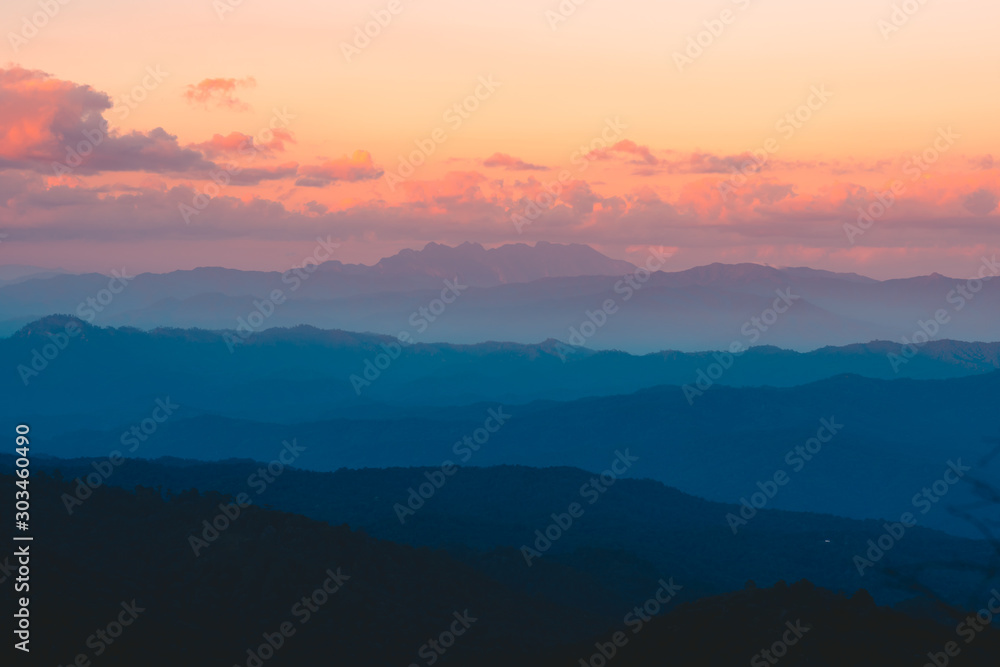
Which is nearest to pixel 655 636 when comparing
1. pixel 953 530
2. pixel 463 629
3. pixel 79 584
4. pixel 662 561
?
pixel 463 629

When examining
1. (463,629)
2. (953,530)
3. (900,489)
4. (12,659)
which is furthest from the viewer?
(900,489)

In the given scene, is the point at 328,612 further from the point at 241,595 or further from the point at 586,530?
the point at 586,530

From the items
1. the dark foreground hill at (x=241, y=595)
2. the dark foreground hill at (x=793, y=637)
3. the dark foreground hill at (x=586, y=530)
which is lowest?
the dark foreground hill at (x=586, y=530)

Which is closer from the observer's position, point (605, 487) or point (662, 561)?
point (662, 561)

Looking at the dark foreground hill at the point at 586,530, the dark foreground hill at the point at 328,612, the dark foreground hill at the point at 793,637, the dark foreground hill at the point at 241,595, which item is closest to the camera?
the dark foreground hill at the point at 793,637

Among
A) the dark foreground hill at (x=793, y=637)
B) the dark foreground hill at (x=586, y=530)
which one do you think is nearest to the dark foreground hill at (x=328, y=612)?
the dark foreground hill at (x=793, y=637)

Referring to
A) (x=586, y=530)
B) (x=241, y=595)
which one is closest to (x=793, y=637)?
(x=241, y=595)

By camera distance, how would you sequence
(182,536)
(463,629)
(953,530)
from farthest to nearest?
(953,530) < (182,536) < (463,629)

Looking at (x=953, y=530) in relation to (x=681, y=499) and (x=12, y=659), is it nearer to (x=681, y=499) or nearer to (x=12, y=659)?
(x=681, y=499)

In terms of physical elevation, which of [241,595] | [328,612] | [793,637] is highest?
[793,637]

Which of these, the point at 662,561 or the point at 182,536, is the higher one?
the point at 182,536

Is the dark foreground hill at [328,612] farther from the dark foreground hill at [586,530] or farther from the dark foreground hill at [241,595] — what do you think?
the dark foreground hill at [586,530]
